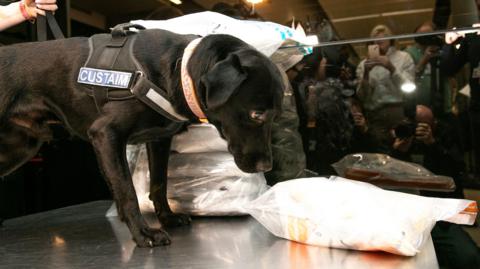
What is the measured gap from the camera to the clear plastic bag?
144cm

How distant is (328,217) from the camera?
0.85 metres

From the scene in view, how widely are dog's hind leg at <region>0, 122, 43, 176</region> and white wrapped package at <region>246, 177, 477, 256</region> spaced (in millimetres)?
646

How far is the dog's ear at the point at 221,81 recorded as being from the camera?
2.72ft

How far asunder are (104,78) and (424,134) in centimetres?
116

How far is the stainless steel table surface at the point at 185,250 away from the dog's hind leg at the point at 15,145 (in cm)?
18

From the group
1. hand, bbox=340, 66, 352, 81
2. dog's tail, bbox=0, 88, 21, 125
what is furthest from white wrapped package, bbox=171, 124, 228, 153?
hand, bbox=340, 66, 352, 81

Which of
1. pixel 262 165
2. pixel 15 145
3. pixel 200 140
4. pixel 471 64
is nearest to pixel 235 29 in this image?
pixel 200 140

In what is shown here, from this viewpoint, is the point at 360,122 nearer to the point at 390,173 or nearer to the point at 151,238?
the point at 390,173

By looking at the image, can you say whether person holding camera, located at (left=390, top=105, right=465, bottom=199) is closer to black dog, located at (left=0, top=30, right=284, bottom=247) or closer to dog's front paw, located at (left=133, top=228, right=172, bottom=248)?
black dog, located at (left=0, top=30, right=284, bottom=247)

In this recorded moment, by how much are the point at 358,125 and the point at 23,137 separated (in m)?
1.16

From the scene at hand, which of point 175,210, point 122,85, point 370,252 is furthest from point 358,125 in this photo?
point 122,85

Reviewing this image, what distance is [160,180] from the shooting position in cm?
118

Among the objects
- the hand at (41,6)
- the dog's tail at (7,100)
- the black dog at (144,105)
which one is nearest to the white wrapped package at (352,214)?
the black dog at (144,105)

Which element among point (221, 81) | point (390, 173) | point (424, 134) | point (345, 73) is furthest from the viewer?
point (345, 73)
